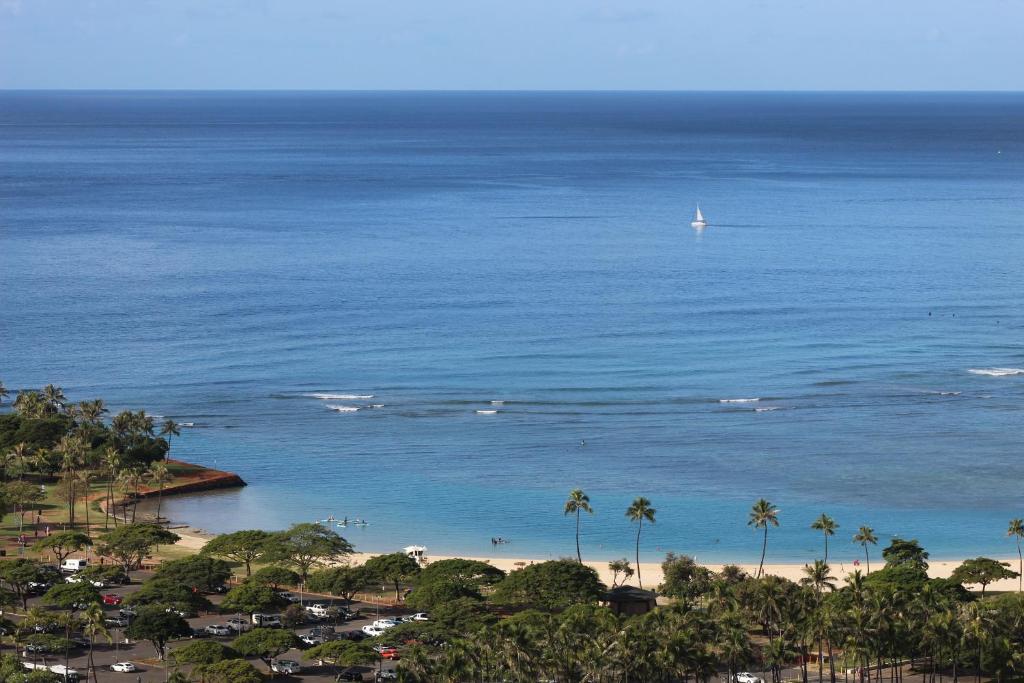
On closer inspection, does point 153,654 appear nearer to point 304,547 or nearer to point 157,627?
point 157,627

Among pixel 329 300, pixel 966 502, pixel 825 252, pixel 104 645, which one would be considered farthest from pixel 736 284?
pixel 104 645

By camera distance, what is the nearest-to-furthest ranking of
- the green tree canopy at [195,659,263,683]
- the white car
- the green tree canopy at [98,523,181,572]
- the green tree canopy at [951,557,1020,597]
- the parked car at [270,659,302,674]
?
the green tree canopy at [195,659,263,683]
the parked car at [270,659,302,674]
the white car
the green tree canopy at [951,557,1020,597]
the green tree canopy at [98,523,181,572]

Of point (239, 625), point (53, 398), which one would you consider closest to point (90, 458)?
point (53, 398)

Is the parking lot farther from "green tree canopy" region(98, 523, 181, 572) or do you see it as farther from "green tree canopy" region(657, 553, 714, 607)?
"green tree canopy" region(657, 553, 714, 607)

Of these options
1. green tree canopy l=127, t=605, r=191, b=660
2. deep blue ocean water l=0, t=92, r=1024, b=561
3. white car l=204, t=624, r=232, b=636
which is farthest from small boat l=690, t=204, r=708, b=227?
green tree canopy l=127, t=605, r=191, b=660

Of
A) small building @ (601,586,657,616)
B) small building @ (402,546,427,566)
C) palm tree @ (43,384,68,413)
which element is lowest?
small building @ (601,586,657,616)

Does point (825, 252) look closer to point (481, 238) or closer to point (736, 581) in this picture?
point (481, 238)

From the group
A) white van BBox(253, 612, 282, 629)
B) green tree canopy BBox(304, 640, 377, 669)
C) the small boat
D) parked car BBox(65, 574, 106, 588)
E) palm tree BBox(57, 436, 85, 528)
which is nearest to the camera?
green tree canopy BBox(304, 640, 377, 669)
